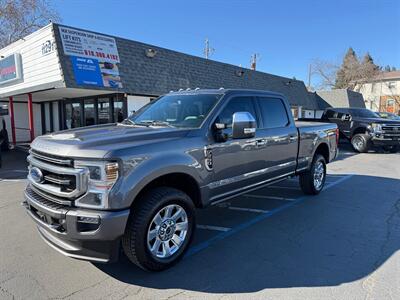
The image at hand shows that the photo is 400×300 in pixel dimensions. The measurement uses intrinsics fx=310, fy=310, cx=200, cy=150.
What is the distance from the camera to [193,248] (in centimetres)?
410

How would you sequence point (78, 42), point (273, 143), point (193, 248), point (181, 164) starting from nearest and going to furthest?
point (181, 164)
point (193, 248)
point (273, 143)
point (78, 42)

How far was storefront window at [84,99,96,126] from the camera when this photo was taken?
15.6 m

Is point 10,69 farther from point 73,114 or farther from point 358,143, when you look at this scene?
point 358,143

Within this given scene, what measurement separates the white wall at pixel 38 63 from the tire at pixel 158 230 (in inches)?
341

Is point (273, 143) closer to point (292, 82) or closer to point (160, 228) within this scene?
point (160, 228)

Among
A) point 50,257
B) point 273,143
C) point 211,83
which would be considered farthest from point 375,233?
point 211,83

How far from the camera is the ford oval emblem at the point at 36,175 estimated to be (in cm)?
341

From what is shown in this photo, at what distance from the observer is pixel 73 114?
16828mm

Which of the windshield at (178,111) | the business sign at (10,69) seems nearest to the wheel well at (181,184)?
the windshield at (178,111)

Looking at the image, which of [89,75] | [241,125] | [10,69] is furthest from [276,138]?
[10,69]

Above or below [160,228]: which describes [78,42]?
above

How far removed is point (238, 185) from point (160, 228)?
151 centimetres

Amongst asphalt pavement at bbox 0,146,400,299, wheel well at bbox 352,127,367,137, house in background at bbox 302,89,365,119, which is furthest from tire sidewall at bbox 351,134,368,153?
house in background at bbox 302,89,365,119

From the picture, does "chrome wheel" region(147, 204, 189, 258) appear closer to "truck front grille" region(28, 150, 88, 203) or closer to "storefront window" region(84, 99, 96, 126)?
"truck front grille" region(28, 150, 88, 203)
